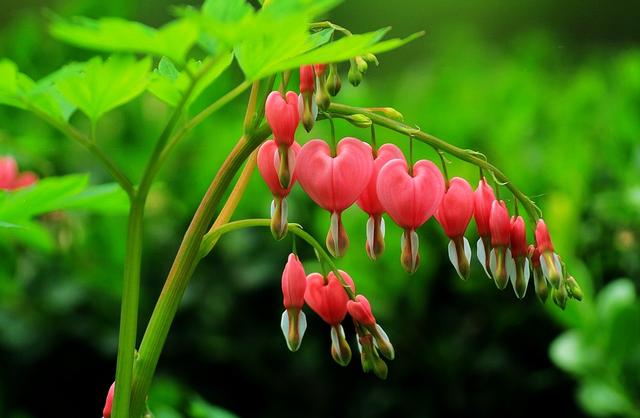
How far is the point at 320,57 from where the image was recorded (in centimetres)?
91

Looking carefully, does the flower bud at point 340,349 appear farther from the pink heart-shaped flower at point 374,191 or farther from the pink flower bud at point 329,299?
the pink heart-shaped flower at point 374,191

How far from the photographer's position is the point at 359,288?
2514 millimetres

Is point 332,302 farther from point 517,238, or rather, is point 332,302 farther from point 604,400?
point 604,400

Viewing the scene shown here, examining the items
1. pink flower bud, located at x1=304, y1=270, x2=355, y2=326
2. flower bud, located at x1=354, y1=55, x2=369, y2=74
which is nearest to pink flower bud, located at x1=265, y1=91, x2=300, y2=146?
flower bud, located at x1=354, y1=55, x2=369, y2=74

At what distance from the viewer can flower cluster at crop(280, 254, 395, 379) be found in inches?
43.4

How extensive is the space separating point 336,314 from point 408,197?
17cm

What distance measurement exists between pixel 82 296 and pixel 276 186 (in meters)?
1.92

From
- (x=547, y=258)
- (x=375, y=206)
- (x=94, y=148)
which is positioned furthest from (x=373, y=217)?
(x=94, y=148)

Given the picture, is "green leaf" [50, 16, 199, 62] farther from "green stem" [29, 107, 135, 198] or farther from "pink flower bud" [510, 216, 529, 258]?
"pink flower bud" [510, 216, 529, 258]

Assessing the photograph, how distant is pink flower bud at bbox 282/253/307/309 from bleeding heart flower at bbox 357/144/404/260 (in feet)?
0.30

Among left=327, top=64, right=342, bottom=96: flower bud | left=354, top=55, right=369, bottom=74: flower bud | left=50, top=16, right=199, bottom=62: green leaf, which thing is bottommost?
left=327, top=64, right=342, bottom=96: flower bud

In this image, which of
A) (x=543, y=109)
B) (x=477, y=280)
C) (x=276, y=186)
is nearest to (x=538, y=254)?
(x=276, y=186)

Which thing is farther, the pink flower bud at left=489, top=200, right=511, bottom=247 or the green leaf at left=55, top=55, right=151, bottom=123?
the pink flower bud at left=489, top=200, right=511, bottom=247

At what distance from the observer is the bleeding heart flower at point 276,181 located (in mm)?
1022
